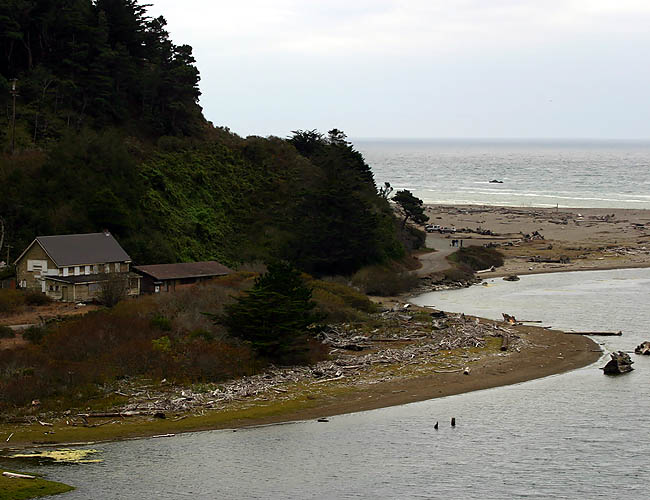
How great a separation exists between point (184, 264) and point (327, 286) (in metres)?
10.6

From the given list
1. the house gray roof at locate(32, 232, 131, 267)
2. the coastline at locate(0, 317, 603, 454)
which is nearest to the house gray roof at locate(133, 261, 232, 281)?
the house gray roof at locate(32, 232, 131, 267)

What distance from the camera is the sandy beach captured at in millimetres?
94875

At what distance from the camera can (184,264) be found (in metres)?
65.3

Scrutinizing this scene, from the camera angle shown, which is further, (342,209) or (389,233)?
(389,233)

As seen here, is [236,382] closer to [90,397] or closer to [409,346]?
[90,397]

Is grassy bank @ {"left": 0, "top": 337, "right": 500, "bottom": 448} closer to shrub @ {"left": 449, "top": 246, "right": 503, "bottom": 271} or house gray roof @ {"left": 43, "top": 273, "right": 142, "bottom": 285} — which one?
house gray roof @ {"left": 43, "top": 273, "right": 142, "bottom": 285}

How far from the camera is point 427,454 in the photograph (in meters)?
37.5

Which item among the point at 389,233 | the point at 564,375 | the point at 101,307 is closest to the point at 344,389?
the point at 564,375

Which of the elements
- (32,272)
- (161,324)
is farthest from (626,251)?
(32,272)

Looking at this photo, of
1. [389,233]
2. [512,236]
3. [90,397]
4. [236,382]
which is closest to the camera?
[90,397]

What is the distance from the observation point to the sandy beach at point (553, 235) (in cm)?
9488

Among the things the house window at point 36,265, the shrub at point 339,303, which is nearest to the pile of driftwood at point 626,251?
the shrub at point 339,303

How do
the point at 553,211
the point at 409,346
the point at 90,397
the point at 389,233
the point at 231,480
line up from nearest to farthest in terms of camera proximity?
the point at 231,480
the point at 90,397
the point at 409,346
the point at 389,233
the point at 553,211

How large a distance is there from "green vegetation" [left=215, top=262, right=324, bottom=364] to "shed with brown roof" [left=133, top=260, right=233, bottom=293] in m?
13.0
